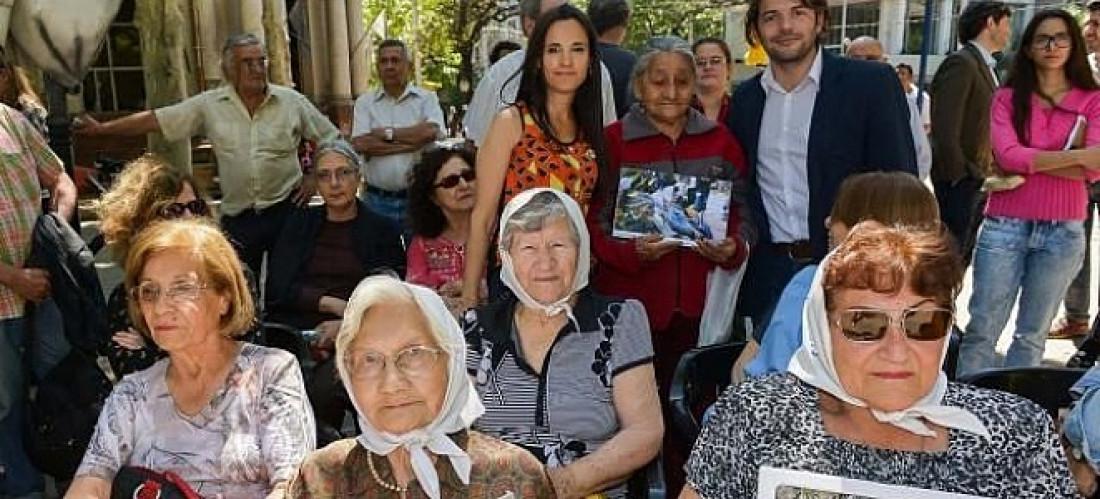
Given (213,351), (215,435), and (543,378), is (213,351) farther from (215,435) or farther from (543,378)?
(543,378)

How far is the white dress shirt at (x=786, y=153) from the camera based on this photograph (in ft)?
10.5

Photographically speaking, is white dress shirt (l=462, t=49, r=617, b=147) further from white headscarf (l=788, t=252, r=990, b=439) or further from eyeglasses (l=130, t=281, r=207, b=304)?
white headscarf (l=788, t=252, r=990, b=439)

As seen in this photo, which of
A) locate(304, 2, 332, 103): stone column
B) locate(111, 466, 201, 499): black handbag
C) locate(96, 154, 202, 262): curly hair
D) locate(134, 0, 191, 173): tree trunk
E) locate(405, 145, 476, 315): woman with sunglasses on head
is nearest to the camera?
locate(111, 466, 201, 499): black handbag

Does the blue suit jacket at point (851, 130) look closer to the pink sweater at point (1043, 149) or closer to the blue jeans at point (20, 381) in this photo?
the pink sweater at point (1043, 149)

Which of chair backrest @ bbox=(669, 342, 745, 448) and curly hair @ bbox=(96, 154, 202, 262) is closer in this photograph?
chair backrest @ bbox=(669, 342, 745, 448)

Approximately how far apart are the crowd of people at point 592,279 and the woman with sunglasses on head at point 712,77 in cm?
2

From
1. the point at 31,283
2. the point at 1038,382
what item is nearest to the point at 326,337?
the point at 31,283

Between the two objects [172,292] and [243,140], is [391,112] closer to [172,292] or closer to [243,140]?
[243,140]

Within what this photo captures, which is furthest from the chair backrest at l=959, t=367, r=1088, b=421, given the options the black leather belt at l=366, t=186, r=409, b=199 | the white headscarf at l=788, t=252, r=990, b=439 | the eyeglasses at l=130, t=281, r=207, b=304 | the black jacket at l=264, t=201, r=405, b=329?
the black leather belt at l=366, t=186, r=409, b=199

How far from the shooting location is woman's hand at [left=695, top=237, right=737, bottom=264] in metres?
3.10

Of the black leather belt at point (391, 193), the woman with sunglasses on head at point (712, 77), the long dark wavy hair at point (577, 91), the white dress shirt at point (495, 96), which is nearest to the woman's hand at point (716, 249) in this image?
the long dark wavy hair at point (577, 91)

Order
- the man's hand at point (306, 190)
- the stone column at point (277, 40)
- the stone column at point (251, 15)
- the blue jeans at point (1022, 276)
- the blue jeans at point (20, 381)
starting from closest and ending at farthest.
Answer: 1. the blue jeans at point (20, 381)
2. the blue jeans at point (1022, 276)
3. the man's hand at point (306, 190)
4. the stone column at point (251, 15)
5. the stone column at point (277, 40)

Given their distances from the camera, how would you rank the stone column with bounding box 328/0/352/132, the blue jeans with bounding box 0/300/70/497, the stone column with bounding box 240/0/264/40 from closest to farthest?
the blue jeans with bounding box 0/300/70/497
the stone column with bounding box 240/0/264/40
the stone column with bounding box 328/0/352/132

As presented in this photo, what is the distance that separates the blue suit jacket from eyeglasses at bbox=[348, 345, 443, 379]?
68.5 inches
